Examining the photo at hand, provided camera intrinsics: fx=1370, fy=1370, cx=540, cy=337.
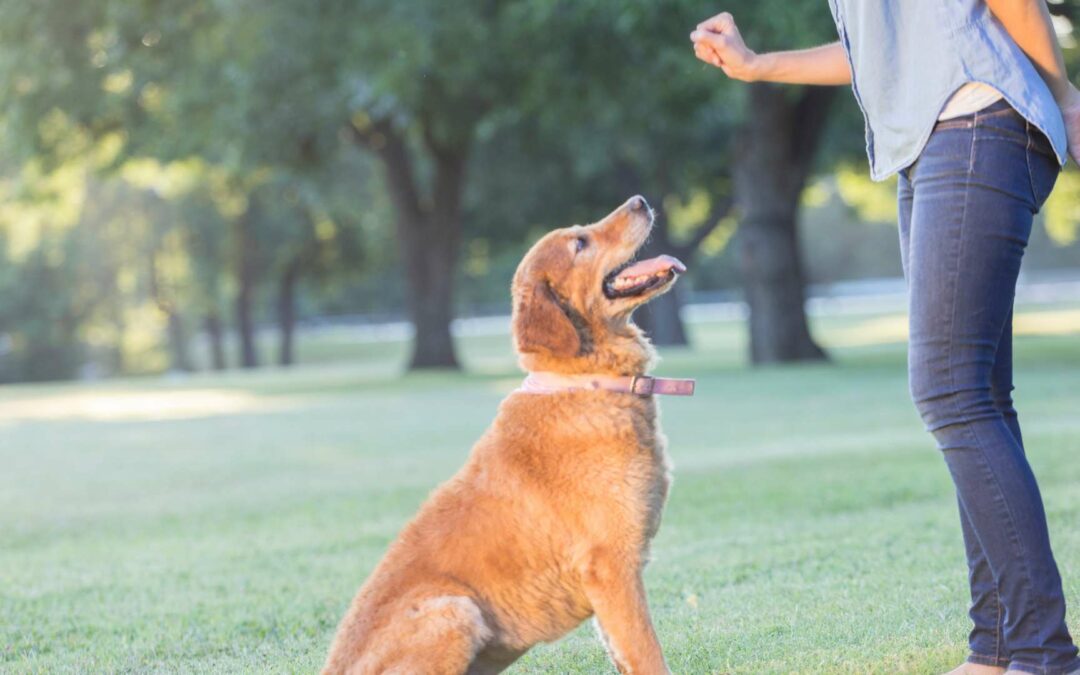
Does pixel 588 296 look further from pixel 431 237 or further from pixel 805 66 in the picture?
pixel 431 237

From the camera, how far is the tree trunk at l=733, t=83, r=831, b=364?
23.7 meters

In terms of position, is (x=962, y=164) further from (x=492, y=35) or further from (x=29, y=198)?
(x=29, y=198)

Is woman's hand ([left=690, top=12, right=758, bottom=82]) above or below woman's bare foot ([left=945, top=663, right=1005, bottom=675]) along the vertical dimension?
above

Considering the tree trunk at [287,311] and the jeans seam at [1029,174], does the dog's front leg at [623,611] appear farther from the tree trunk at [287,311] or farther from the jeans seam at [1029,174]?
the tree trunk at [287,311]

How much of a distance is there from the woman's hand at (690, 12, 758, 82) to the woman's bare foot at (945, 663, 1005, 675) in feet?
6.26

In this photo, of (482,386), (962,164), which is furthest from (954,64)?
(482,386)

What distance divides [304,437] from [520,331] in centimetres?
1146

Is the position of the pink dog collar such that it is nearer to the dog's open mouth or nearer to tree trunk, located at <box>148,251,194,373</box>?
the dog's open mouth

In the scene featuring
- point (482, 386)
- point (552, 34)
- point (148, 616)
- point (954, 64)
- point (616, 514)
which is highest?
point (552, 34)

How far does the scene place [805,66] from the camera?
442 cm

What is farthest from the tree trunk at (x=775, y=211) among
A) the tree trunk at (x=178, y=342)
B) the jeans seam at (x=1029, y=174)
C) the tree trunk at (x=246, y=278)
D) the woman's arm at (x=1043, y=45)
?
the tree trunk at (x=178, y=342)

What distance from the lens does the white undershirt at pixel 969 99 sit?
3.61m

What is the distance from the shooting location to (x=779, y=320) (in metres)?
24.1

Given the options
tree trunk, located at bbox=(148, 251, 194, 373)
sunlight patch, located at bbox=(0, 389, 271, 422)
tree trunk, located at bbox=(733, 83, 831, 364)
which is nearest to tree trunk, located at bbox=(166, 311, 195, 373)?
tree trunk, located at bbox=(148, 251, 194, 373)
